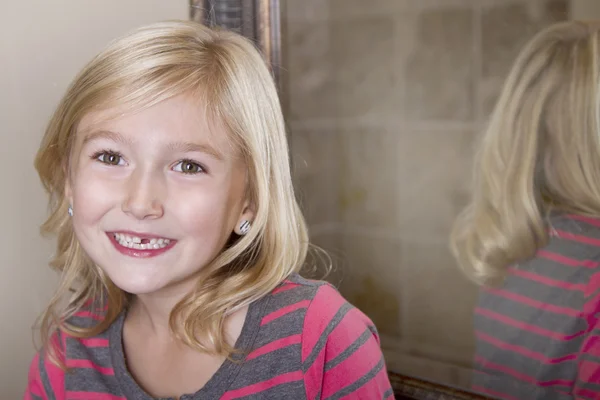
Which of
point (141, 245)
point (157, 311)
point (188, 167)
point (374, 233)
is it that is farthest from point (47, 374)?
point (374, 233)

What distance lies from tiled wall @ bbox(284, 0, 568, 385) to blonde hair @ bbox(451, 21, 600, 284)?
0.02 m

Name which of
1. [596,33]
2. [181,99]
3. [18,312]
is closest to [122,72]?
[181,99]

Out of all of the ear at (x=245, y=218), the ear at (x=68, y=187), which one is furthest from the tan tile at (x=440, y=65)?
the ear at (x=68, y=187)

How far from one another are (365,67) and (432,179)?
189 mm

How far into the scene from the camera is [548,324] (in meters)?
0.97

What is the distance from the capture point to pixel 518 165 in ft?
3.25

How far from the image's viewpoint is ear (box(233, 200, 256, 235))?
1.06m

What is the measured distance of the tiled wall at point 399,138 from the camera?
3.33 feet

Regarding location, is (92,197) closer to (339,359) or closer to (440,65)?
(339,359)

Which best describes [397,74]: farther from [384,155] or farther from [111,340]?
[111,340]

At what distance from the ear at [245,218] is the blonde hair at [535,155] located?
10.6 inches

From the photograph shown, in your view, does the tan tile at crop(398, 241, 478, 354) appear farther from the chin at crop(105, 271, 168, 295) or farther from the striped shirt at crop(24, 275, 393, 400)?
the chin at crop(105, 271, 168, 295)

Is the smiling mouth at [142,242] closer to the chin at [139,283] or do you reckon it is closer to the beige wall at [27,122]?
the chin at [139,283]

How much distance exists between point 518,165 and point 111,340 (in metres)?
0.61
